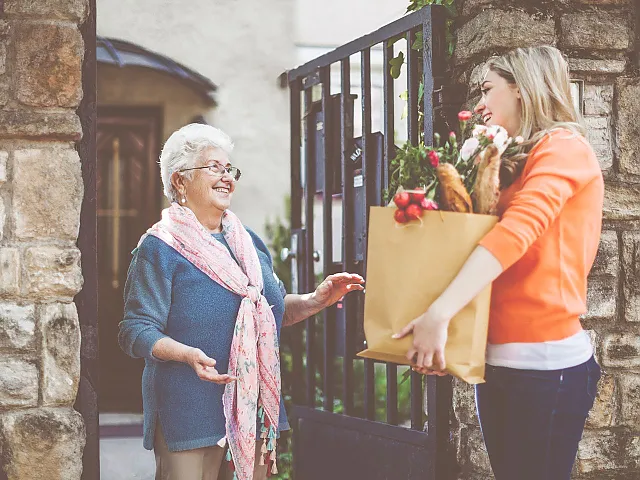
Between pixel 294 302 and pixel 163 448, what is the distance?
2.25 ft

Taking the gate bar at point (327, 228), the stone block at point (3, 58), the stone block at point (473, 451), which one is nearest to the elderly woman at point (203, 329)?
the stone block at point (3, 58)

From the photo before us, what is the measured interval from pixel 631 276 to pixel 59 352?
77.8 inches

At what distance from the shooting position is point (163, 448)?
3043mm

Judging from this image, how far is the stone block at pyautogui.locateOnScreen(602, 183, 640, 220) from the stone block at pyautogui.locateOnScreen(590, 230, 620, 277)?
7 centimetres

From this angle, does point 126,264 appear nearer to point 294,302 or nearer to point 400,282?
point 294,302

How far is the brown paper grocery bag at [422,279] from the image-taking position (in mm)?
2211

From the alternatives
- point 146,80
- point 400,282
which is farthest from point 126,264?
point 400,282

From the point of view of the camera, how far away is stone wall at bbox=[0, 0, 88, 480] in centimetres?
304

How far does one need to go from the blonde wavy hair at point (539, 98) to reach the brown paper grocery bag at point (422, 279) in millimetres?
233

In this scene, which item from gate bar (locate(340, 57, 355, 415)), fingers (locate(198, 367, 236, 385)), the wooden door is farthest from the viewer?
the wooden door

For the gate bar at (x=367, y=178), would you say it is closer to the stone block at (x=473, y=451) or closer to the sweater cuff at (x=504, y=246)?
the stone block at (x=473, y=451)

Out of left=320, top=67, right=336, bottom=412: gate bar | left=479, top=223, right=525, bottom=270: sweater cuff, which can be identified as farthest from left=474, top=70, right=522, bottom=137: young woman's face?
left=320, top=67, right=336, bottom=412: gate bar

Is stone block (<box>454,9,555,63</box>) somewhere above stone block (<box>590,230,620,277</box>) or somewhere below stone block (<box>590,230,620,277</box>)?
above

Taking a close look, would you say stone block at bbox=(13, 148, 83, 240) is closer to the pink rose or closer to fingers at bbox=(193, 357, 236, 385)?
fingers at bbox=(193, 357, 236, 385)
